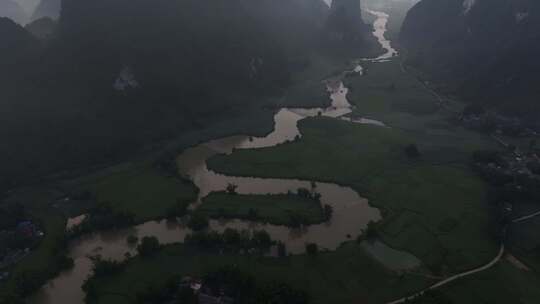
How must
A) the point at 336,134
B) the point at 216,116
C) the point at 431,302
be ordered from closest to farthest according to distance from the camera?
the point at 431,302 → the point at 336,134 → the point at 216,116

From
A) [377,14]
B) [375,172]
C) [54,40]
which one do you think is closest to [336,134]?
[375,172]

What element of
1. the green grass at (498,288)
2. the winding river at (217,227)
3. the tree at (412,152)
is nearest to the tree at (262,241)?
the winding river at (217,227)

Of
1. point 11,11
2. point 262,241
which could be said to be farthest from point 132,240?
point 11,11

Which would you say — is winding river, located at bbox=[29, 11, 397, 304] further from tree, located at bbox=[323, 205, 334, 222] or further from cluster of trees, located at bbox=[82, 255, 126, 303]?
cluster of trees, located at bbox=[82, 255, 126, 303]

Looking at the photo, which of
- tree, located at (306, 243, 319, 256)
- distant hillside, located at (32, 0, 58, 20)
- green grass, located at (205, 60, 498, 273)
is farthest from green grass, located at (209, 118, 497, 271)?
distant hillside, located at (32, 0, 58, 20)

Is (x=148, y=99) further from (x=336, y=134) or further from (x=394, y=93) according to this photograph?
(x=394, y=93)

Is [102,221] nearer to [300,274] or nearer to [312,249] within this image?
[300,274]

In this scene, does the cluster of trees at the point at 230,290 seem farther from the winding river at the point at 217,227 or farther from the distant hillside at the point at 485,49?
the distant hillside at the point at 485,49
